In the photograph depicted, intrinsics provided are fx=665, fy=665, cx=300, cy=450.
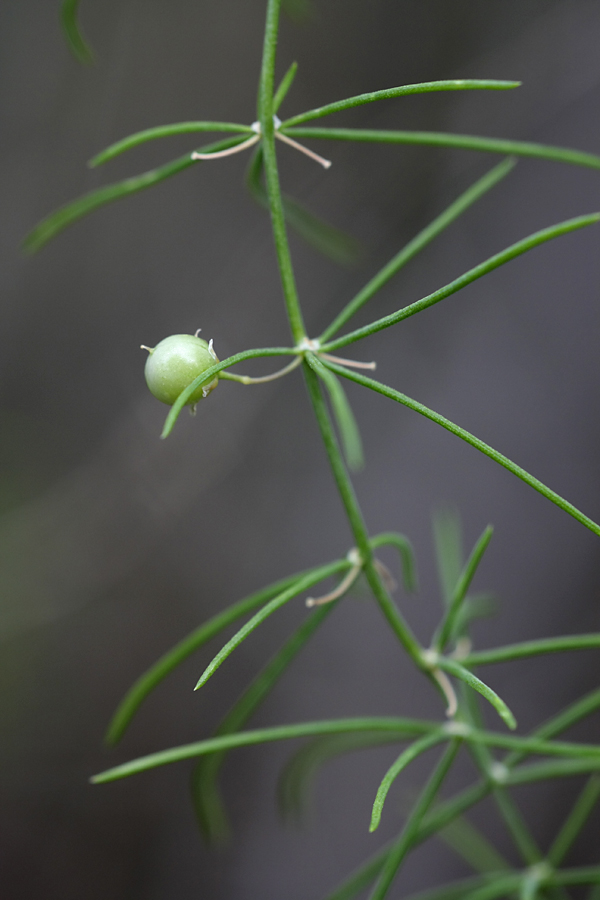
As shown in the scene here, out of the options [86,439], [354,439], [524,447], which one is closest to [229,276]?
[86,439]

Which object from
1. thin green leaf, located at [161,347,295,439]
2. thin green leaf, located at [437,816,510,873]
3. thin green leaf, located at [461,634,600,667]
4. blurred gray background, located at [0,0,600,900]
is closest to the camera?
thin green leaf, located at [161,347,295,439]

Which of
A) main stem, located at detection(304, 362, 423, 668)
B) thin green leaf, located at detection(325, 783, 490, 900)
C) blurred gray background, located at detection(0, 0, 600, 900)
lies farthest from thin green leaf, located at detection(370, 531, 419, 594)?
blurred gray background, located at detection(0, 0, 600, 900)

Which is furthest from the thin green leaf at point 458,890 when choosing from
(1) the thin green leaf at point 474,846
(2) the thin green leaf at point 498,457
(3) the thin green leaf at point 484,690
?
(2) the thin green leaf at point 498,457

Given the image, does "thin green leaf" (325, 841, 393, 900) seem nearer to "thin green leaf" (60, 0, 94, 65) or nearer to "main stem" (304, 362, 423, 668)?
"main stem" (304, 362, 423, 668)

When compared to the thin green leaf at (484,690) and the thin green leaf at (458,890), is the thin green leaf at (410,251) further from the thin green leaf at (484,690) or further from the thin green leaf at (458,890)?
the thin green leaf at (458,890)

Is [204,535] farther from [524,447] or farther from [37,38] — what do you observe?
[37,38]
